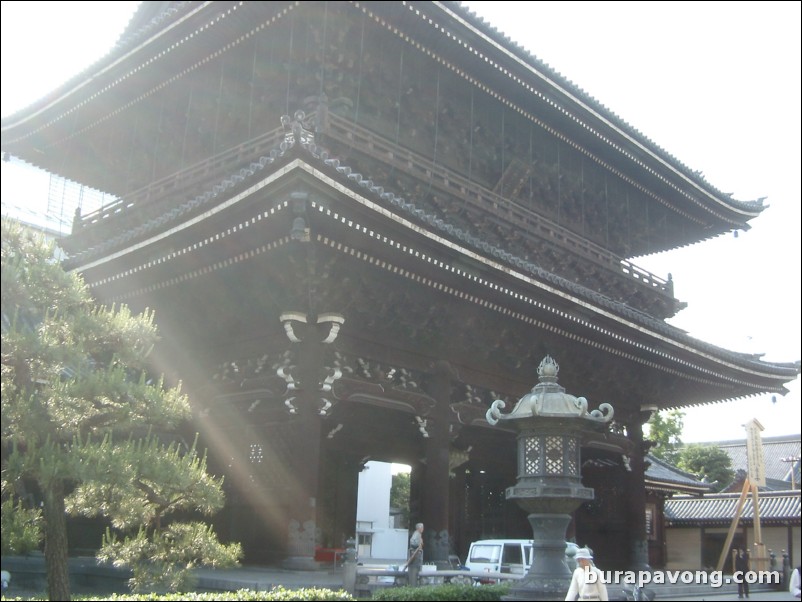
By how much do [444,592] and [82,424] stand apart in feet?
17.6

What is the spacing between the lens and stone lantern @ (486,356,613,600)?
32.1 ft

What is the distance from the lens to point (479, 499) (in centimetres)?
2053

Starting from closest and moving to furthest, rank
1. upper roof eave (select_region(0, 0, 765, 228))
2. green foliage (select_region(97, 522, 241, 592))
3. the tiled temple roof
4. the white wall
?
green foliage (select_region(97, 522, 241, 592))
the tiled temple roof
upper roof eave (select_region(0, 0, 765, 228))
the white wall


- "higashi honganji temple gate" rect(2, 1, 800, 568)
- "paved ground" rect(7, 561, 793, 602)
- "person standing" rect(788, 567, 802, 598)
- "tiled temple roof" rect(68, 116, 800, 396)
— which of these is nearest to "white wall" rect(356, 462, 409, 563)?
"higashi honganji temple gate" rect(2, 1, 800, 568)

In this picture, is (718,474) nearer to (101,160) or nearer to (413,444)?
(413,444)

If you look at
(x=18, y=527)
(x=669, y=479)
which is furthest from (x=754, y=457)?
(x=18, y=527)

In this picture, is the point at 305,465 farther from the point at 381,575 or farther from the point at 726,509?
the point at 726,509

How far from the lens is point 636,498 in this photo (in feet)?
64.6

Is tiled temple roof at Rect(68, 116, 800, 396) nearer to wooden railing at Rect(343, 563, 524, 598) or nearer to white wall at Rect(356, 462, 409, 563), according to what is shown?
wooden railing at Rect(343, 563, 524, 598)

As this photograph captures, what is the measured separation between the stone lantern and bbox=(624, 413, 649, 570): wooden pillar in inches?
386

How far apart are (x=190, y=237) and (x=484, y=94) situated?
7.47 m

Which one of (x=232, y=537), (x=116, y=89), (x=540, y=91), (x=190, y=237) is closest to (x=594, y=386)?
(x=540, y=91)

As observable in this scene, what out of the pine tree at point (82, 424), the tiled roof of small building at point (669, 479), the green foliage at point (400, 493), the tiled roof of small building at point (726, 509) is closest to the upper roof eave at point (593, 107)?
the pine tree at point (82, 424)

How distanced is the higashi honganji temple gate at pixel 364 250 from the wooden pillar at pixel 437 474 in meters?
0.04
